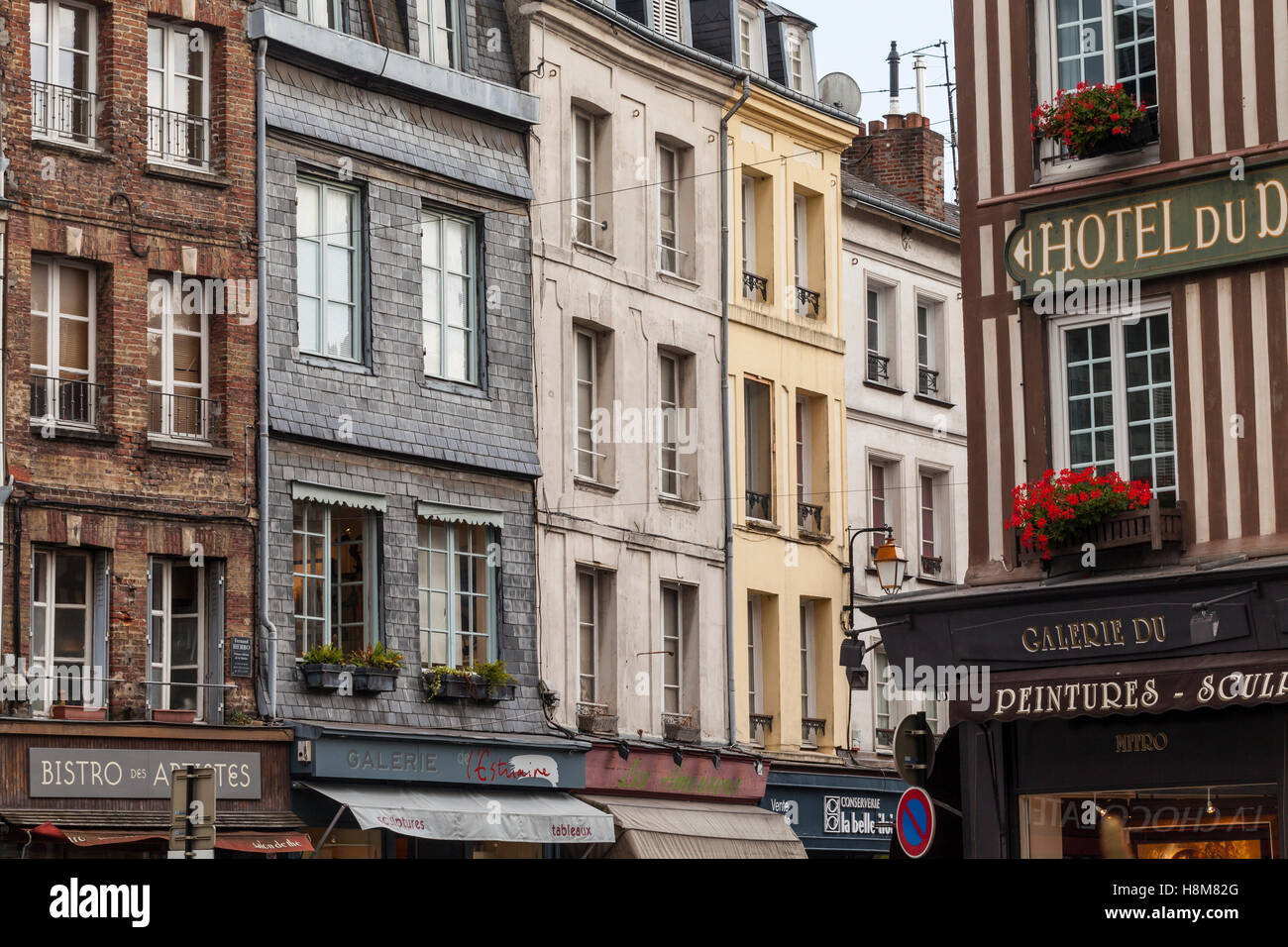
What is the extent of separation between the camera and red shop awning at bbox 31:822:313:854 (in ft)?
66.8

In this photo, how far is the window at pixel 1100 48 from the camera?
1839 centimetres

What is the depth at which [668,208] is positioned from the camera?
31.2m

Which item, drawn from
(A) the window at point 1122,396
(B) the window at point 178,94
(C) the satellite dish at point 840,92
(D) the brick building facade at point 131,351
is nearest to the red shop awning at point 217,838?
(D) the brick building facade at point 131,351

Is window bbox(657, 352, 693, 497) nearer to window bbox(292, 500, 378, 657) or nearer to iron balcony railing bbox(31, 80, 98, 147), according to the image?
window bbox(292, 500, 378, 657)

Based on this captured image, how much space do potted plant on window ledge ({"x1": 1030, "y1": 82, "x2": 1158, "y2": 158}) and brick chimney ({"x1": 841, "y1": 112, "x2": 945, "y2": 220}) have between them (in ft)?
63.7

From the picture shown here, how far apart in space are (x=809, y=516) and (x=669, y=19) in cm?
775

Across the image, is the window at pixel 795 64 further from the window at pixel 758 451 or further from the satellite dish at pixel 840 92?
the window at pixel 758 451

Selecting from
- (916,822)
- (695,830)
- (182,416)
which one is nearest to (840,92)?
(695,830)

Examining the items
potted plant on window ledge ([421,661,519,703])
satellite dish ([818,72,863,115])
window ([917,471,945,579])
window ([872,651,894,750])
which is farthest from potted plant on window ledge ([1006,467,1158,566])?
satellite dish ([818,72,863,115])

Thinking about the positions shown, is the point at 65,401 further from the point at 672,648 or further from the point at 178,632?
the point at 672,648

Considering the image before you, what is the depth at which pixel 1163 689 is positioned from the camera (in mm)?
17203

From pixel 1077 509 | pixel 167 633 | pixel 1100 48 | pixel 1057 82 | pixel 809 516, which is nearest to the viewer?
pixel 1077 509
